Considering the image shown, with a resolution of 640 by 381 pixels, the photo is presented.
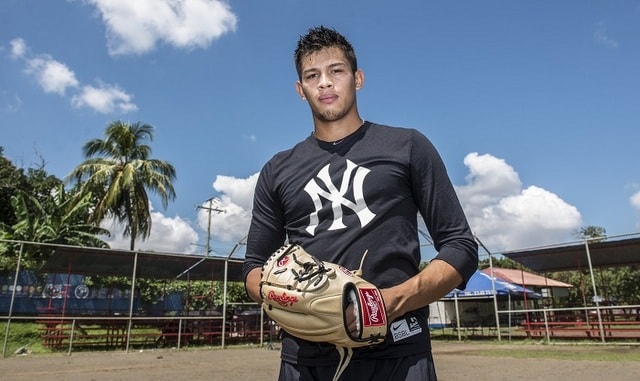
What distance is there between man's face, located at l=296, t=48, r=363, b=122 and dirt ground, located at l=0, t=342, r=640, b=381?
7371mm

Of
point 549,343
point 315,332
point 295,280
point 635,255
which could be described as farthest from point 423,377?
point 635,255

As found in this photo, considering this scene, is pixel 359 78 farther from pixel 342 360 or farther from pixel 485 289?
pixel 485 289

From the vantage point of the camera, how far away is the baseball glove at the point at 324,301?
141cm

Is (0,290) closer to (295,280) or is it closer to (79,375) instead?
(79,375)

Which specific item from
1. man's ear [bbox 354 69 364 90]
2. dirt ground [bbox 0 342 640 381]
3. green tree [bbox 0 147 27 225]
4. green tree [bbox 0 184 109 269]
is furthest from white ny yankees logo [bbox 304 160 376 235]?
green tree [bbox 0 147 27 225]

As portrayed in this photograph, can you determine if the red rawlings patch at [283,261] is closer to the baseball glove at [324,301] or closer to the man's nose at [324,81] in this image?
the baseball glove at [324,301]

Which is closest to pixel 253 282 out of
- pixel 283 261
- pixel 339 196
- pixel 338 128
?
pixel 283 261

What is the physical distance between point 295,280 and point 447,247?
1.79ft

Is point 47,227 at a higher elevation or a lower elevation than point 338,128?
higher

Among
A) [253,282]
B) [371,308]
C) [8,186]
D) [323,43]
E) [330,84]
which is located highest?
[8,186]

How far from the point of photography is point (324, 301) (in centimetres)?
144

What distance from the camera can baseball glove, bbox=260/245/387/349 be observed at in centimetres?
141

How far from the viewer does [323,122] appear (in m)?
1.94

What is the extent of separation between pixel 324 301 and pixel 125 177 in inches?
993
